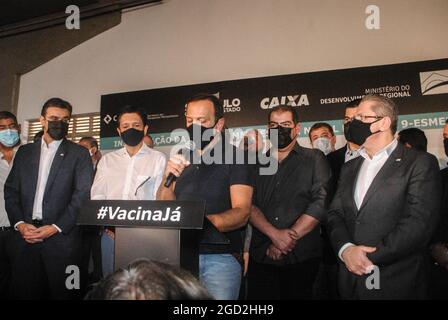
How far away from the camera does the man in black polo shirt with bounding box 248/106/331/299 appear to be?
223 cm

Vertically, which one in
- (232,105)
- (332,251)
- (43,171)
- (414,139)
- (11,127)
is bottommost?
(332,251)

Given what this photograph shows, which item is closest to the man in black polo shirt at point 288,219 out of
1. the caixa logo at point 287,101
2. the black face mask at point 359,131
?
the black face mask at point 359,131

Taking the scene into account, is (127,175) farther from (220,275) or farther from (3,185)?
(3,185)

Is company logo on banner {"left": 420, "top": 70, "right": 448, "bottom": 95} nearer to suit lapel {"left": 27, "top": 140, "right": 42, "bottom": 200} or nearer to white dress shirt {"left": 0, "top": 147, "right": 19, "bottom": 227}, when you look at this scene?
suit lapel {"left": 27, "top": 140, "right": 42, "bottom": 200}

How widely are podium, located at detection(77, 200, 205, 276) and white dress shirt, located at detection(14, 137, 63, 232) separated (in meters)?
1.34

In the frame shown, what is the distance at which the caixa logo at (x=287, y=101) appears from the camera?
4266 millimetres

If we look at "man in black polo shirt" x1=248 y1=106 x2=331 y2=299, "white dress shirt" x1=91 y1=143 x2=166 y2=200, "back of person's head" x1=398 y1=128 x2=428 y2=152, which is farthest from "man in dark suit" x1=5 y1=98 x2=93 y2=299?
"back of person's head" x1=398 y1=128 x2=428 y2=152

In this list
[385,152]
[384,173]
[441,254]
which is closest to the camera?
[384,173]

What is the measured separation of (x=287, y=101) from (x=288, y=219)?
7.50ft

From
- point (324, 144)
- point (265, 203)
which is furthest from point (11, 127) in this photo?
point (324, 144)

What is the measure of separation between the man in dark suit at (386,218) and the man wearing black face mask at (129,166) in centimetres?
114

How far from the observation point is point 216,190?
69.6 inches

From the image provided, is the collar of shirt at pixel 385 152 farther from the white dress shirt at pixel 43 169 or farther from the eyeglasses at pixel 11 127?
the eyeglasses at pixel 11 127

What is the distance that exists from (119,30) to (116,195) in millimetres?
3899
